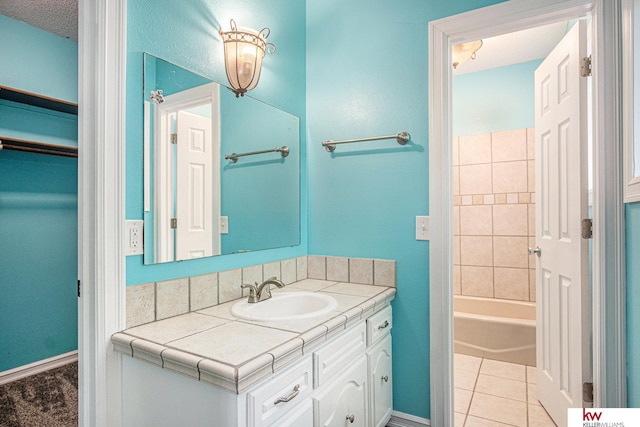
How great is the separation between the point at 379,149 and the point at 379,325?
37.0 inches

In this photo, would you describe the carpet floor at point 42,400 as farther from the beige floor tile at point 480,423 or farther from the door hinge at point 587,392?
the door hinge at point 587,392

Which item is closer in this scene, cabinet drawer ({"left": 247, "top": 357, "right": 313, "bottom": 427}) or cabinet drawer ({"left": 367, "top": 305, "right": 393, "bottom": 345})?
cabinet drawer ({"left": 247, "top": 357, "right": 313, "bottom": 427})

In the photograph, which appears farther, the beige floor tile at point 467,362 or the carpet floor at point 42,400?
the beige floor tile at point 467,362

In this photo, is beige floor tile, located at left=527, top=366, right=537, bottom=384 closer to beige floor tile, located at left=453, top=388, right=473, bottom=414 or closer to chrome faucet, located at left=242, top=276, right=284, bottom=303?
beige floor tile, located at left=453, top=388, right=473, bottom=414

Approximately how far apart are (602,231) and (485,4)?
3.84 ft

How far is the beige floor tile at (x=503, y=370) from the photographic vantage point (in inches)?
97.9

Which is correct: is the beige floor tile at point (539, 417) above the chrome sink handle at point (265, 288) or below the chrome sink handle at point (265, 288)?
below

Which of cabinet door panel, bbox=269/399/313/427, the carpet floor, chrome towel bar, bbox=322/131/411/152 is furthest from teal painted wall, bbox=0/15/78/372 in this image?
cabinet door panel, bbox=269/399/313/427

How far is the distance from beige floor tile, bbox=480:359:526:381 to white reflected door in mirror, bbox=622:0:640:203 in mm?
1727

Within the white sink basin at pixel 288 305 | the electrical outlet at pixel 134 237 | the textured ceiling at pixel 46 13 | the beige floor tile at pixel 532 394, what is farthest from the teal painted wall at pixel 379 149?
the textured ceiling at pixel 46 13

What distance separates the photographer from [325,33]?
2078mm

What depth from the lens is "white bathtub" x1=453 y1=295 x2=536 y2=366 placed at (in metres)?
2.68

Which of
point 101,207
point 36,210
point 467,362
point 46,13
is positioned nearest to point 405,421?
point 467,362

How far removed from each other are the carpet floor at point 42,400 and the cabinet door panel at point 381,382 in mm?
1681
